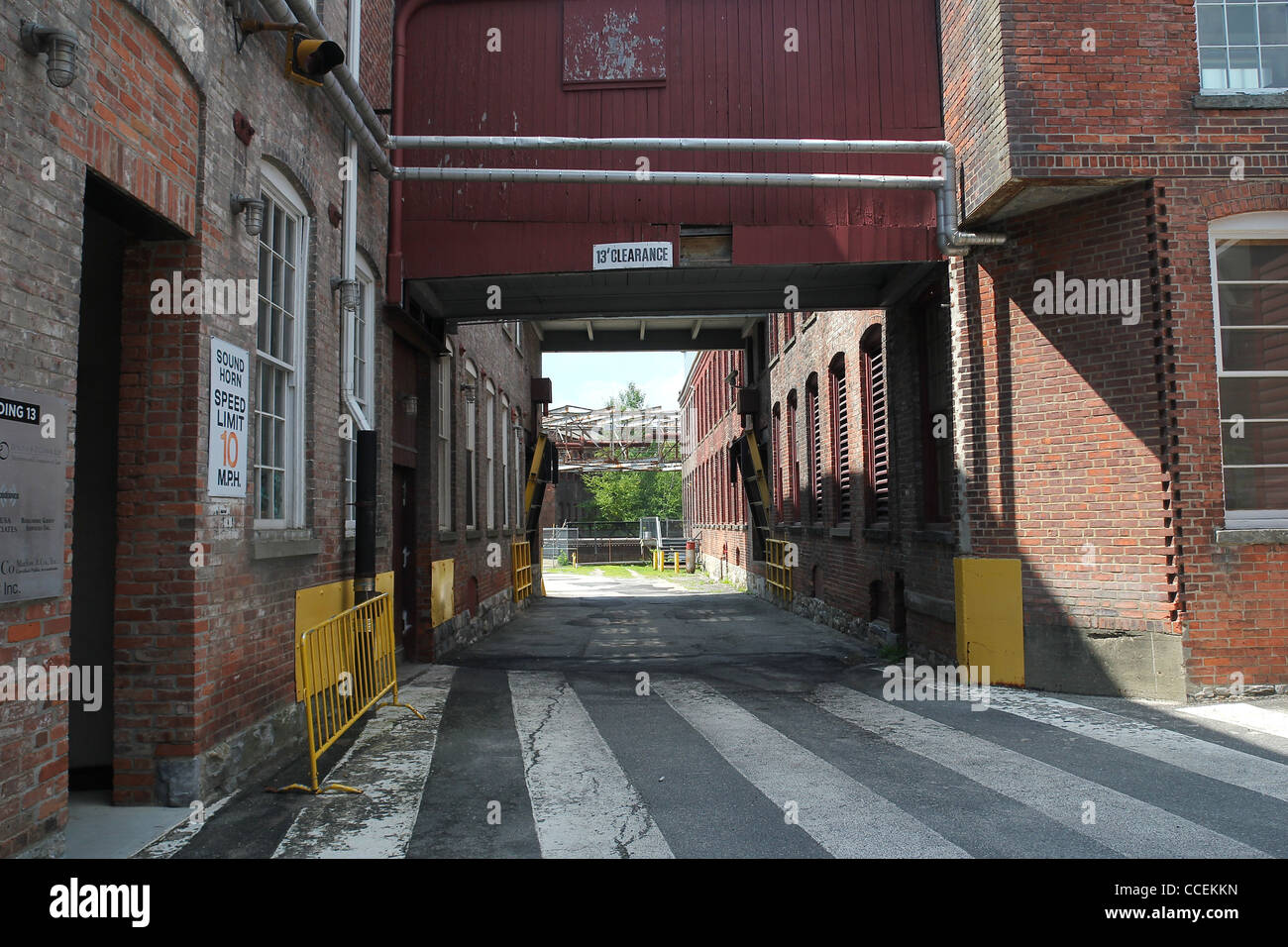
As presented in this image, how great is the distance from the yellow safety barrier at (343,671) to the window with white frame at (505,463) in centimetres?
988

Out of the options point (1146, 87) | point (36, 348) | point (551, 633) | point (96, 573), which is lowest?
point (551, 633)

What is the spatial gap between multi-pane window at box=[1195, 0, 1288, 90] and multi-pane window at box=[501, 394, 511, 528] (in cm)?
1293

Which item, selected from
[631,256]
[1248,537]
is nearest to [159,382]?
[631,256]

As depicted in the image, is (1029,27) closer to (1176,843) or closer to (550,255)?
(550,255)

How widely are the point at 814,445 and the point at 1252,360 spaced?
9254 mm

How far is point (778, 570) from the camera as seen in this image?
65.6ft

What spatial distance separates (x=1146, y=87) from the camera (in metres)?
8.27

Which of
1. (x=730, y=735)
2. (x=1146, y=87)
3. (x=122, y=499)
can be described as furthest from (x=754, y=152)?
(x=122, y=499)

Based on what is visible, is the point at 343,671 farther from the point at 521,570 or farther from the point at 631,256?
the point at 521,570

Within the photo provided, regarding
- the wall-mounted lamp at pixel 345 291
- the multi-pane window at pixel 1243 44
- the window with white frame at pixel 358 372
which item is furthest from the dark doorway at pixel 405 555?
the multi-pane window at pixel 1243 44

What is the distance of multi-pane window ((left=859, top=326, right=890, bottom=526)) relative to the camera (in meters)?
12.8

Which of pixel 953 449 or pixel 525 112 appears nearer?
pixel 953 449

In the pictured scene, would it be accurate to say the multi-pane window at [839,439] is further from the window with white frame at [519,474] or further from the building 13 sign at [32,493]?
the building 13 sign at [32,493]
